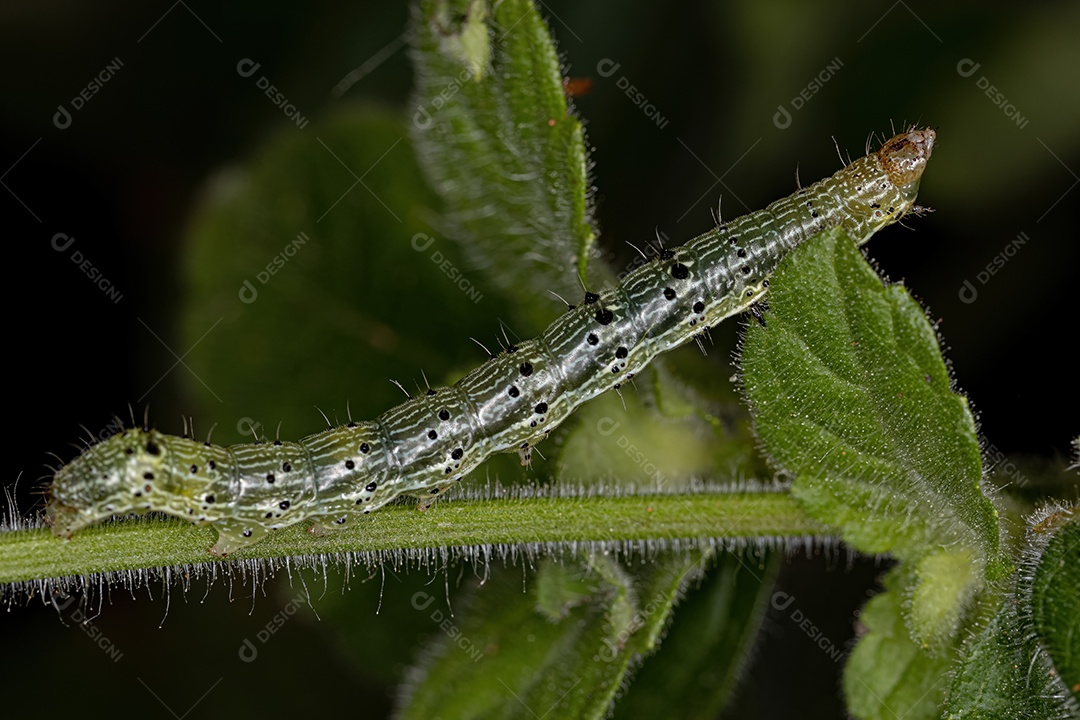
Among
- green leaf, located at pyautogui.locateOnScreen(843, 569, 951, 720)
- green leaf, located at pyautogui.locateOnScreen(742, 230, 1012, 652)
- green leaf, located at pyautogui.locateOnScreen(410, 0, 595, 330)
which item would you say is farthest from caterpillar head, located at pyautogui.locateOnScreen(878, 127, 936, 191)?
green leaf, located at pyautogui.locateOnScreen(843, 569, 951, 720)

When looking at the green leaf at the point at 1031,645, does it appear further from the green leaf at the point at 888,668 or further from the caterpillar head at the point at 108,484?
the caterpillar head at the point at 108,484

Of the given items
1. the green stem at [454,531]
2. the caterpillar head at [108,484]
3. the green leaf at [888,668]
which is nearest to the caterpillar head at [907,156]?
the green stem at [454,531]

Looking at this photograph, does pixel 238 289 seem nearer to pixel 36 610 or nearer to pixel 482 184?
pixel 482 184

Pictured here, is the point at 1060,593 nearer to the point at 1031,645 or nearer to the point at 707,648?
the point at 1031,645

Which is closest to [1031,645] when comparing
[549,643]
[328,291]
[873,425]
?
[873,425]

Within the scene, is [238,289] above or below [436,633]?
above

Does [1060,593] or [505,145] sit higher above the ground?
[505,145]

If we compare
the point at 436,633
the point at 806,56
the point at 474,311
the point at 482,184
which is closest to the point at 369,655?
the point at 436,633
